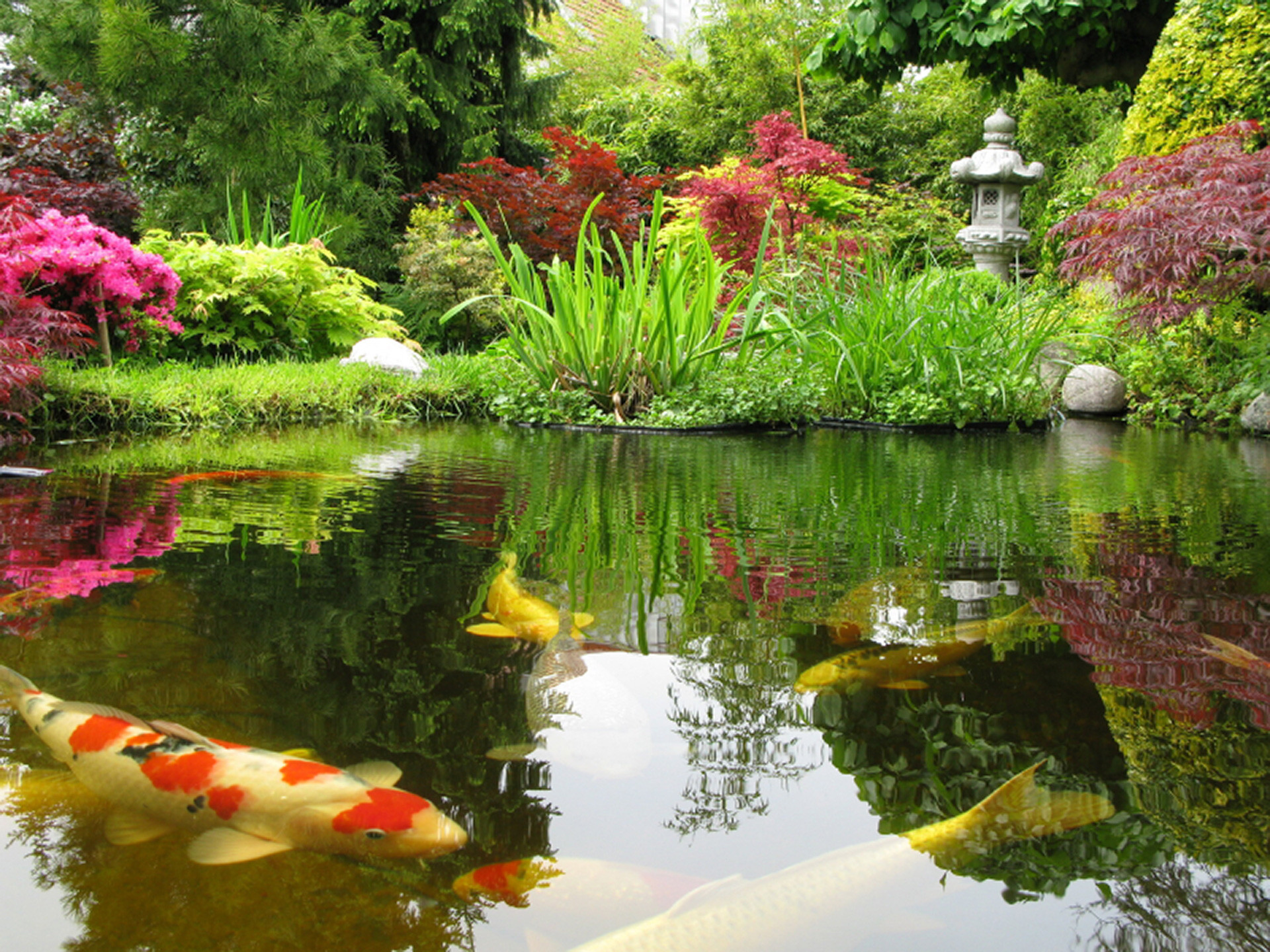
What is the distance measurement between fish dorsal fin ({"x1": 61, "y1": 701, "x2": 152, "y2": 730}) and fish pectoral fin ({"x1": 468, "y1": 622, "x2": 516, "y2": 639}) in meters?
0.35

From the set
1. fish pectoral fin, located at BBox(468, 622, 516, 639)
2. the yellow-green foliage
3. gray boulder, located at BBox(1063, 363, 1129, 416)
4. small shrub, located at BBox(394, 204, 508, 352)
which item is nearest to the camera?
fish pectoral fin, located at BBox(468, 622, 516, 639)

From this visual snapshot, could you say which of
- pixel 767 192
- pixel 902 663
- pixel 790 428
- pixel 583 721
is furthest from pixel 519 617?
pixel 767 192

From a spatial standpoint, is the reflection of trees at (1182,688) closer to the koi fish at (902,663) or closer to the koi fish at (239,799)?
the koi fish at (902,663)

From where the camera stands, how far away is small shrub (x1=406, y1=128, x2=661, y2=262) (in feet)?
29.9

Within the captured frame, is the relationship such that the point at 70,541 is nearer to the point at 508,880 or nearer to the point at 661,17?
the point at 508,880

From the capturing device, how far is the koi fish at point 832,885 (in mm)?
483

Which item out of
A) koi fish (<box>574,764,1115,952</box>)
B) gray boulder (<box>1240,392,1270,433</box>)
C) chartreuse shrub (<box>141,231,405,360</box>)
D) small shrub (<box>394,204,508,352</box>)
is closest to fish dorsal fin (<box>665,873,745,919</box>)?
koi fish (<box>574,764,1115,952</box>)

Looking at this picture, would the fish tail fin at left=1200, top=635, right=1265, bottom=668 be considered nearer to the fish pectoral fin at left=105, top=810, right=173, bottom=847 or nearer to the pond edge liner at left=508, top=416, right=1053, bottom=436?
the fish pectoral fin at left=105, top=810, right=173, bottom=847

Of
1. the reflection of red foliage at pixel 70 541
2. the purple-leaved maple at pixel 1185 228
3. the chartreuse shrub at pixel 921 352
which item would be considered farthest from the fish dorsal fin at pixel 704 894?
the purple-leaved maple at pixel 1185 228

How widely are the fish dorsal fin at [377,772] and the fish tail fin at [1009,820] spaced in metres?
0.34

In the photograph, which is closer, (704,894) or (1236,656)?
(704,894)

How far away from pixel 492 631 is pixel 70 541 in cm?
89

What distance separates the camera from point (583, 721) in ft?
2.49

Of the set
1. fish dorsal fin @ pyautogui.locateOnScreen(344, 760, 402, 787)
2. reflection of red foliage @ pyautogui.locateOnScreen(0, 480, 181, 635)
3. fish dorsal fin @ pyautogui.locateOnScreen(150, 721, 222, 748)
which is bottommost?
fish dorsal fin @ pyautogui.locateOnScreen(344, 760, 402, 787)
